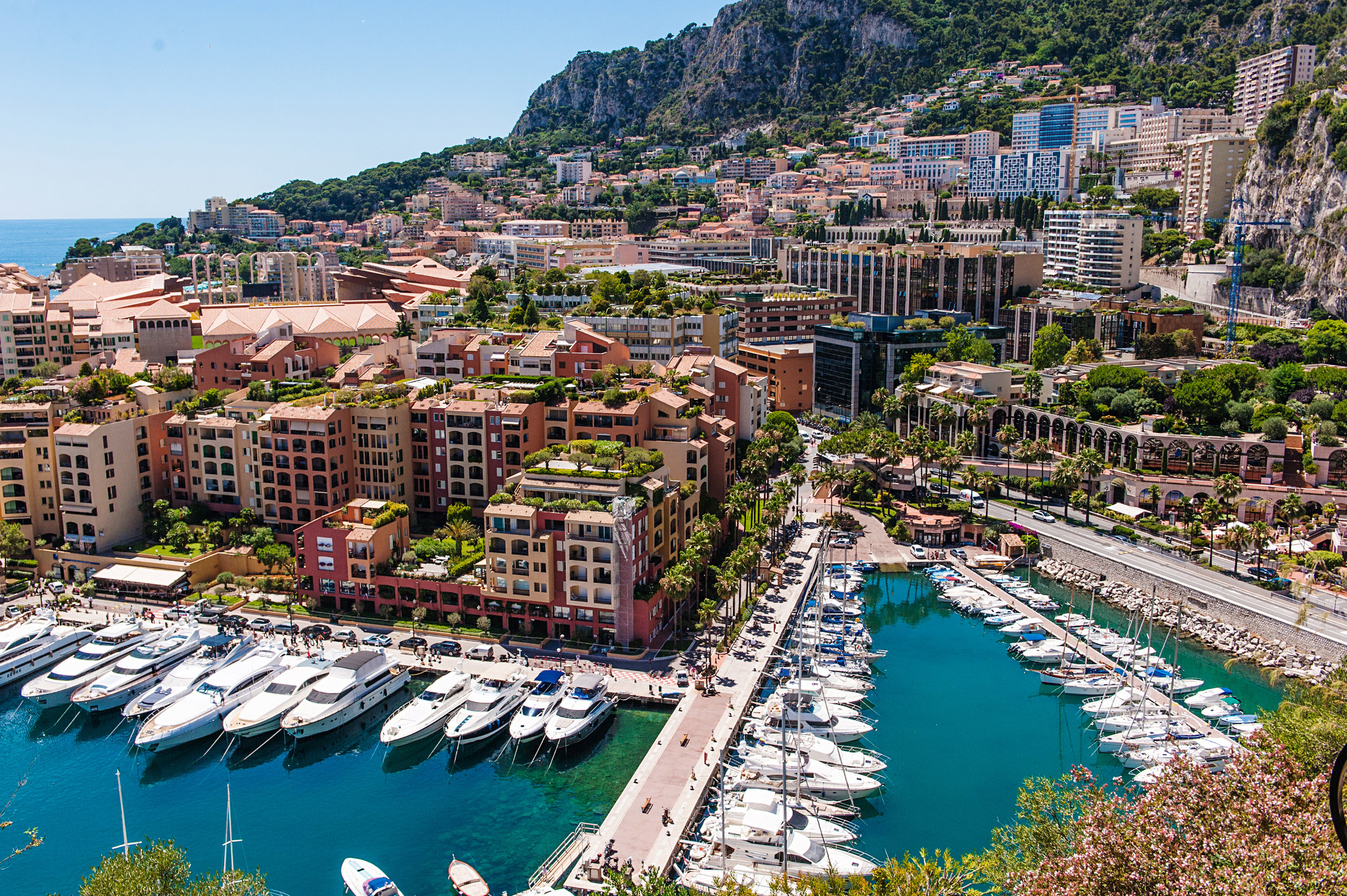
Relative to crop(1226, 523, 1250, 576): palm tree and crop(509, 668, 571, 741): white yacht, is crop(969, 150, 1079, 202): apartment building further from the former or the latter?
crop(509, 668, 571, 741): white yacht

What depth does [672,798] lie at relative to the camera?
128ft

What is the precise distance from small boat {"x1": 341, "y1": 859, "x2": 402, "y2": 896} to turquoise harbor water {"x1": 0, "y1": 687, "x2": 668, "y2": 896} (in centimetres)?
82

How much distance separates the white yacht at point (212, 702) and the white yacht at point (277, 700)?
26.5 inches

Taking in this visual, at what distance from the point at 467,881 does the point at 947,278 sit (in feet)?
316

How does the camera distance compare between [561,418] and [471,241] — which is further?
[471,241]

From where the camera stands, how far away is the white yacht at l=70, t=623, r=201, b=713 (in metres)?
48.5

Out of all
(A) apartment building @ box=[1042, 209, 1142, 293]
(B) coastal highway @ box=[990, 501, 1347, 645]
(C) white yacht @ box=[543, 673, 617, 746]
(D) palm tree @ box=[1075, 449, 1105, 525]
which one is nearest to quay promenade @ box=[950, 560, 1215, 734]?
(B) coastal highway @ box=[990, 501, 1347, 645]

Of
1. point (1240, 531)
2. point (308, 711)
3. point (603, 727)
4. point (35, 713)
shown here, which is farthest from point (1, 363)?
point (1240, 531)

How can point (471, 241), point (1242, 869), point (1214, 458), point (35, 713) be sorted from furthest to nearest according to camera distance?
point (471, 241) < point (1214, 458) < point (35, 713) < point (1242, 869)

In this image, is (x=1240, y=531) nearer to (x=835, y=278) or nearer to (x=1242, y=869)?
(x=1242, y=869)

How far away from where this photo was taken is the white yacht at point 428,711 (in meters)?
44.6

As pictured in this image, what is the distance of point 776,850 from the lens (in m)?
36.1

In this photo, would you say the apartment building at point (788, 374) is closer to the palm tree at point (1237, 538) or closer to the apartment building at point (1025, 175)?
the palm tree at point (1237, 538)

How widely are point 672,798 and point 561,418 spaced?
30.8 meters
